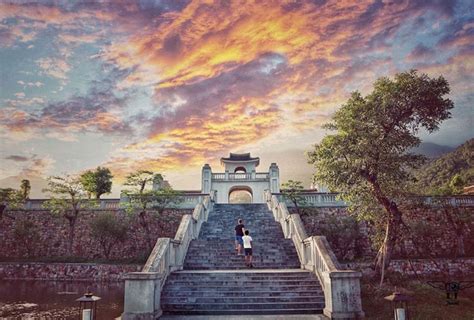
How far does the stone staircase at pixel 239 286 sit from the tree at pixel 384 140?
4.10 m

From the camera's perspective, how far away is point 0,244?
27766mm

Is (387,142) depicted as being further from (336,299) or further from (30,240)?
(30,240)

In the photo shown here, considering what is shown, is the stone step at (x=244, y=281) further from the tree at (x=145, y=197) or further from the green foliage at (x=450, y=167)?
the green foliage at (x=450, y=167)

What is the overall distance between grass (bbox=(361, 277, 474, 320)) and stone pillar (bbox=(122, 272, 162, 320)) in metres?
5.50

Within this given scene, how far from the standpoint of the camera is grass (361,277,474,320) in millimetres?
8594

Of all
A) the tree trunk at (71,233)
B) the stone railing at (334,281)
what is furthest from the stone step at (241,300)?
the tree trunk at (71,233)

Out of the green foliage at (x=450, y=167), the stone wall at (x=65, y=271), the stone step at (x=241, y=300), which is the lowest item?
the stone wall at (x=65, y=271)

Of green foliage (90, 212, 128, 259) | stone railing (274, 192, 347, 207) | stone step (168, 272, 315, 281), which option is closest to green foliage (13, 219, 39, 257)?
green foliage (90, 212, 128, 259)

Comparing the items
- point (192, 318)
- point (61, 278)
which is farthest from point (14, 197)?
point (192, 318)

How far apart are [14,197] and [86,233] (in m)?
6.44

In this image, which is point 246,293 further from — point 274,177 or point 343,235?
point 274,177

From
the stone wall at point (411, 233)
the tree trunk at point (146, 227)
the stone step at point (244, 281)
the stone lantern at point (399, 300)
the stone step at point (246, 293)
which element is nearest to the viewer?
the stone lantern at point (399, 300)

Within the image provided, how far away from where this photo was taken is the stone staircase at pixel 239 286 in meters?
9.12

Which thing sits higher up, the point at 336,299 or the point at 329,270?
the point at 329,270
